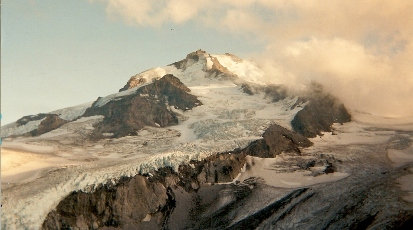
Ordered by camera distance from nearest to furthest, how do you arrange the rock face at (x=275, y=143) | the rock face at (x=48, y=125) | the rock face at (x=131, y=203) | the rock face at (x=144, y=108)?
the rock face at (x=131, y=203)
the rock face at (x=275, y=143)
the rock face at (x=144, y=108)
the rock face at (x=48, y=125)

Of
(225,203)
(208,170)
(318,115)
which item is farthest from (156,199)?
(318,115)

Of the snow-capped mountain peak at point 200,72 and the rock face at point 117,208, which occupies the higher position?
the snow-capped mountain peak at point 200,72

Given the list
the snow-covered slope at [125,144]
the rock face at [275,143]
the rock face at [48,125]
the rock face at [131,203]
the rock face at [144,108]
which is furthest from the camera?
the rock face at [48,125]

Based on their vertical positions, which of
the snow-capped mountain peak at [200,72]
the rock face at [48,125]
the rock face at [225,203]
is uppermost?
the snow-capped mountain peak at [200,72]

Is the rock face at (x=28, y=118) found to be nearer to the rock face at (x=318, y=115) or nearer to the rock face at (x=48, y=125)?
the rock face at (x=48, y=125)

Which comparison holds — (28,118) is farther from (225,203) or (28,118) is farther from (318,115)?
(225,203)

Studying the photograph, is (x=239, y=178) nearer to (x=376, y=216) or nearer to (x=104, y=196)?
(x=104, y=196)

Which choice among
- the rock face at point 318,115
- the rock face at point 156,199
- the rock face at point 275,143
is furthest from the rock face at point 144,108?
the rock face at point 156,199
